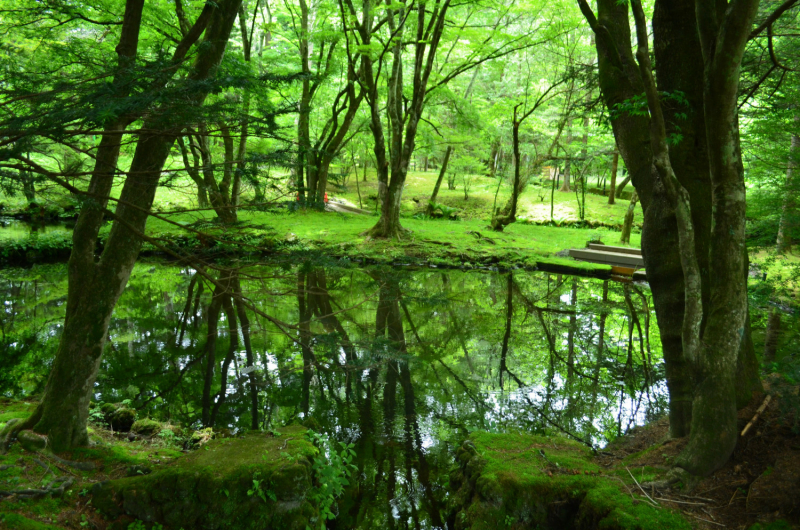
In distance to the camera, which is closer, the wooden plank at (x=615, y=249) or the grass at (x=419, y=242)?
the grass at (x=419, y=242)

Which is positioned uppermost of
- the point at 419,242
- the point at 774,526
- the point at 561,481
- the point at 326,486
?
the point at 419,242


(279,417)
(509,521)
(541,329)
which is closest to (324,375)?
(279,417)

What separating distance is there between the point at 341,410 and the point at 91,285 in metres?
3.08

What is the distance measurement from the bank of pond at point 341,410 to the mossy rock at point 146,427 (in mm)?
24

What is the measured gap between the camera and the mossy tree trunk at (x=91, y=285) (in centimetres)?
366

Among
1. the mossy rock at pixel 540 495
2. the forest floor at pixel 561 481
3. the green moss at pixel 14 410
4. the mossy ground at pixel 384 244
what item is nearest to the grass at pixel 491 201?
the mossy ground at pixel 384 244

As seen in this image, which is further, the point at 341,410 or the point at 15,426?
the point at 341,410

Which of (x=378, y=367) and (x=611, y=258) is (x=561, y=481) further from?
(x=611, y=258)

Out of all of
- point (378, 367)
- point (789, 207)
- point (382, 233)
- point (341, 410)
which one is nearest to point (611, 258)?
point (789, 207)

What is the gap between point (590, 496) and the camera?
317cm

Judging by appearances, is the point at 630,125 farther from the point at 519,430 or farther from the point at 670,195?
the point at 519,430

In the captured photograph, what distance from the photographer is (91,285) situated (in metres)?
3.74

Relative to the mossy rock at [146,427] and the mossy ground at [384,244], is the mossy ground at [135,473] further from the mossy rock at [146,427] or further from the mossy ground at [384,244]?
the mossy ground at [384,244]

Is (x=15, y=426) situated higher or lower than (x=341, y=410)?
higher
